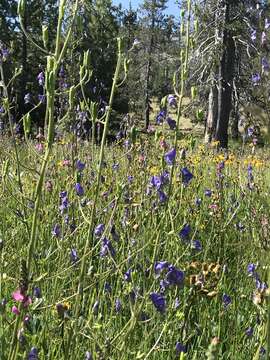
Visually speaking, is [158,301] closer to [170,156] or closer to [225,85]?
[170,156]

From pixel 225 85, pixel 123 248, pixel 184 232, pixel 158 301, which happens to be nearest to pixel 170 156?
pixel 184 232

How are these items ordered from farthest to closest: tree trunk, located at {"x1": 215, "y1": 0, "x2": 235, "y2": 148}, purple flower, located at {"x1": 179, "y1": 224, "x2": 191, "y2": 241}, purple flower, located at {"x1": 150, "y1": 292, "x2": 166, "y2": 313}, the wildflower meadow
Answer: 1. tree trunk, located at {"x1": 215, "y1": 0, "x2": 235, "y2": 148}
2. purple flower, located at {"x1": 179, "y1": 224, "x2": 191, "y2": 241}
3. purple flower, located at {"x1": 150, "y1": 292, "x2": 166, "y2": 313}
4. the wildflower meadow

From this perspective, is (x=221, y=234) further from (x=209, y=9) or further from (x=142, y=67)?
(x=142, y=67)

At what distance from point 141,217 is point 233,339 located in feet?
2.58

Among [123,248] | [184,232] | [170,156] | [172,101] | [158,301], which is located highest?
[172,101]

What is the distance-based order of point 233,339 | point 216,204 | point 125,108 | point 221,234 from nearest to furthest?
point 233,339 < point 221,234 < point 216,204 < point 125,108

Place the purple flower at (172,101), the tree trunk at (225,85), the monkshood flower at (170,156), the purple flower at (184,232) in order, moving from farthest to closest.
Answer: the tree trunk at (225,85) < the purple flower at (172,101) < the purple flower at (184,232) < the monkshood flower at (170,156)

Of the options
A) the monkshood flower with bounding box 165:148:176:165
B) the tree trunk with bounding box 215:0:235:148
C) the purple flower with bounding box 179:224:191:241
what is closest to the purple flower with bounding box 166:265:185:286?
the purple flower with bounding box 179:224:191:241

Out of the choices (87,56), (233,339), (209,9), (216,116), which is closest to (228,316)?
(233,339)

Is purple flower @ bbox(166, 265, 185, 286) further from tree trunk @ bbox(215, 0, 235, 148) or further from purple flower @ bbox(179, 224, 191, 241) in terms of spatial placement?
tree trunk @ bbox(215, 0, 235, 148)

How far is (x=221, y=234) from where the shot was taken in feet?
11.2

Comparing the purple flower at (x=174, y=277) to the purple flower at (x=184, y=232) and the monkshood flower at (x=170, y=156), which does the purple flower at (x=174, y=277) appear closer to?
the purple flower at (x=184, y=232)

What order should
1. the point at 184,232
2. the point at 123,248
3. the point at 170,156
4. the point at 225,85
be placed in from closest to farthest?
the point at 170,156, the point at 184,232, the point at 123,248, the point at 225,85

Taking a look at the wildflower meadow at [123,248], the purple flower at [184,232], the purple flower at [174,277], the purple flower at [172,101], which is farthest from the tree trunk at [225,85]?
the purple flower at [174,277]
